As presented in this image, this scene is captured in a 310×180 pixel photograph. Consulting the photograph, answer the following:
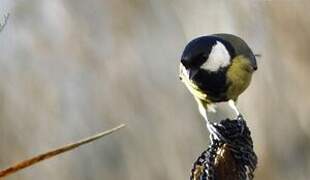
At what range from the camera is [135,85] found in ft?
9.89

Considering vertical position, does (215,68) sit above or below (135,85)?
above

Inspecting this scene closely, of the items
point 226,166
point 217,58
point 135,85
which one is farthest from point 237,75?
point 135,85

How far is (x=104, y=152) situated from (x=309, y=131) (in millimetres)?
744

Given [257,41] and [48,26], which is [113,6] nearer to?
[48,26]

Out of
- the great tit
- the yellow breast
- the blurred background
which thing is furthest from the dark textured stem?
the blurred background

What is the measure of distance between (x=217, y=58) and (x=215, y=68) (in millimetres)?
26

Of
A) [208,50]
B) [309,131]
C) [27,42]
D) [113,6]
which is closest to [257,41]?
[309,131]

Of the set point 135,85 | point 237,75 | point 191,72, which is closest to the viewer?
point 191,72

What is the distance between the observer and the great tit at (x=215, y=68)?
3.14 feet

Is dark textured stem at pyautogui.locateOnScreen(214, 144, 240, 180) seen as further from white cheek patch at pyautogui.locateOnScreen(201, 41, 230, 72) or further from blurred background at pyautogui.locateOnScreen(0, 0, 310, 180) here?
blurred background at pyautogui.locateOnScreen(0, 0, 310, 180)

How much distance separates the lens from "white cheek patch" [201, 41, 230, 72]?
986 mm

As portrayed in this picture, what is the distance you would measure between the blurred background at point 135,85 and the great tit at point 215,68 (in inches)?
61.8

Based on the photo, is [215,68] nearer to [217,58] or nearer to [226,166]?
[217,58]

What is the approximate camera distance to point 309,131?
2859 mm
